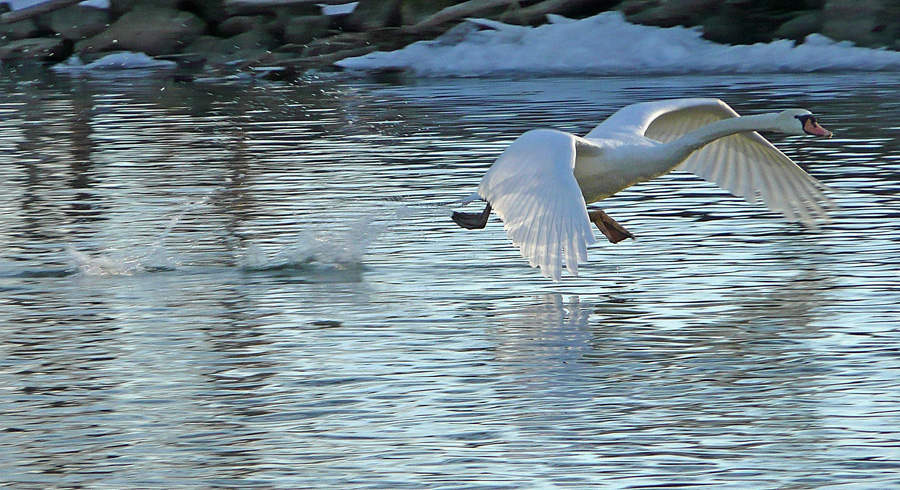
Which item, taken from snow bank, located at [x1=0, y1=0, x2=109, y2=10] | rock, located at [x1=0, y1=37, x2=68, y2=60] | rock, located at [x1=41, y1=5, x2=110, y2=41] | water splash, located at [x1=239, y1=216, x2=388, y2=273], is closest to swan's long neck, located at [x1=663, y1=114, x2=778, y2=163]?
water splash, located at [x1=239, y1=216, x2=388, y2=273]

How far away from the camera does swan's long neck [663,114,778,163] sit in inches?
356

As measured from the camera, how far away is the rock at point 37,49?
30872 millimetres

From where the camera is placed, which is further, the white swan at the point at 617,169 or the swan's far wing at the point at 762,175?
the swan's far wing at the point at 762,175

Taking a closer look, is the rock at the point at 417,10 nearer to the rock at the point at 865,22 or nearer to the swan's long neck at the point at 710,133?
the rock at the point at 865,22

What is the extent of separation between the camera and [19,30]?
1255 inches

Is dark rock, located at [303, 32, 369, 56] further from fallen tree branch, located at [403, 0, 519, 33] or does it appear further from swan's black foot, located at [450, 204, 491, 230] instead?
swan's black foot, located at [450, 204, 491, 230]

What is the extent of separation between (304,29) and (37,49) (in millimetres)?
5251

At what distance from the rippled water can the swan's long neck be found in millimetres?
704

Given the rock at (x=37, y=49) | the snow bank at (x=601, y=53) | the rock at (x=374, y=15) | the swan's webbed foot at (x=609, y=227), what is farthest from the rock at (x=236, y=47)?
the swan's webbed foot at (x=609, y=227)

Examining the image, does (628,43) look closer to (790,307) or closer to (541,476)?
(790,307)

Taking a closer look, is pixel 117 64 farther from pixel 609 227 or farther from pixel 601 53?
pixel 609 227

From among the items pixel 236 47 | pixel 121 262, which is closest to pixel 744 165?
pixel 121 262

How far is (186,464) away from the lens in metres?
5.77

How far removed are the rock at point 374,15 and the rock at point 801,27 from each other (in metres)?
6.82
